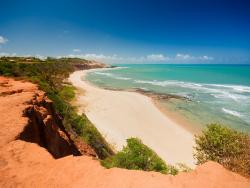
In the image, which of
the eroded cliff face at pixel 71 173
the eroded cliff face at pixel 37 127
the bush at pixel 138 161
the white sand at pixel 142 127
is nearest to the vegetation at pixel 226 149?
the bush at pixel 138 161

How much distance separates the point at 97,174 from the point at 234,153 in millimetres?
10937

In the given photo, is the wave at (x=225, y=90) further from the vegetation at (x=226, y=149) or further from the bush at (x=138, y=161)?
the bush at (x=138, y=161)

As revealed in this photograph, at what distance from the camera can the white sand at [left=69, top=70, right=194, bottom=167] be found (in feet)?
88.0

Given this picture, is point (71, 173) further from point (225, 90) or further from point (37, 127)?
point (225, 90)

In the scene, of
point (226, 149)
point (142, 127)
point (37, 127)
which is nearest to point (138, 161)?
point (226, 149)

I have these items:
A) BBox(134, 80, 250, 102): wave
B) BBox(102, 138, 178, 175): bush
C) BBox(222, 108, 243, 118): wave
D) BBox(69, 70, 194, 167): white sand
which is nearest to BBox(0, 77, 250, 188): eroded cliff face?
BBox(102, 138, 178, 175): bush

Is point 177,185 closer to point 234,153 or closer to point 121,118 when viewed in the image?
point 234,153

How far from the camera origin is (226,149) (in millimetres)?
15039

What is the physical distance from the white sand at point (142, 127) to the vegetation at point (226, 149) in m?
7.65

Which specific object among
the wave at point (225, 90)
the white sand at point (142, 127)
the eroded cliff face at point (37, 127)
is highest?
the eroded cliff face at point (37, 127)

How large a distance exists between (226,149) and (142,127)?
1974 centimetres

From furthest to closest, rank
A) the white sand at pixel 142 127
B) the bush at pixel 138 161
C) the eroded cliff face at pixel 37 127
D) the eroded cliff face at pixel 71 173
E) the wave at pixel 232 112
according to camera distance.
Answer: the wave at pixel 232 112
the white sand at pixel 142 127
the bush at pixel 138 161
the eroded cliff face at pixel 37 127
the eroded cliff face at pixel 71 173

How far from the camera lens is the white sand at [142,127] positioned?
2683cm

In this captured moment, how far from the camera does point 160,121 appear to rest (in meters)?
37.8
